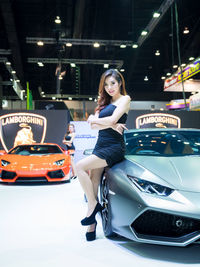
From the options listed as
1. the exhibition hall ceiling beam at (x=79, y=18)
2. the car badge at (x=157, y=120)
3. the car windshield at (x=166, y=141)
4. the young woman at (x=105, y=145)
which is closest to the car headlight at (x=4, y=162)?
the car windshield at (x=166, y=141)

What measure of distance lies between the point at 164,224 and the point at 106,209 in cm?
70

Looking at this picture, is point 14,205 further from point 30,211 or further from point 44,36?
point 44,36

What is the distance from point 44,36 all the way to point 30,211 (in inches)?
492

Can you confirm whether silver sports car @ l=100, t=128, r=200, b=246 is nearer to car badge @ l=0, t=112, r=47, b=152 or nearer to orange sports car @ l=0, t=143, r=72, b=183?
orange sports car @ l=0, t=143, r=72, b=183

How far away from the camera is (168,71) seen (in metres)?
18.6

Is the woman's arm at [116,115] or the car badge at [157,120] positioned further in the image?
the car badge at [157,120]

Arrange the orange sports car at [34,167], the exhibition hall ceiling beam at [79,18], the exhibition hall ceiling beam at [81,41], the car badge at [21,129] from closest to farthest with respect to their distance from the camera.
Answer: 1. the orange sports car at [34,167]
2. the car badge at [21,129]
3. the exhibition hall ceiling beam at [79,18]
4. the exhibition hall ceiling beam at [81,41]

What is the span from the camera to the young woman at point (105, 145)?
227cm

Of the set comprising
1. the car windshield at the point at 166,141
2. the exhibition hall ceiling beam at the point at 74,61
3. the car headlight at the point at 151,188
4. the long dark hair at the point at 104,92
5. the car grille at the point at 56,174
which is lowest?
the car grille at the point at 56,174

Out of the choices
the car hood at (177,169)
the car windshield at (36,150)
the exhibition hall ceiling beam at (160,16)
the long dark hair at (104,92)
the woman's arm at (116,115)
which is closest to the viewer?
the car hood at (177,169)

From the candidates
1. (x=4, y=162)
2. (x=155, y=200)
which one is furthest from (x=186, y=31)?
(x=155, y=200)

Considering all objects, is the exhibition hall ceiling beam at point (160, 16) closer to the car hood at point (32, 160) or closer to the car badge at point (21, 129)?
the car badge at point (21, 129)

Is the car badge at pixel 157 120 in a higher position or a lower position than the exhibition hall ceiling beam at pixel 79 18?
lower

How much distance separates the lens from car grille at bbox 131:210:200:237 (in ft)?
5.80
